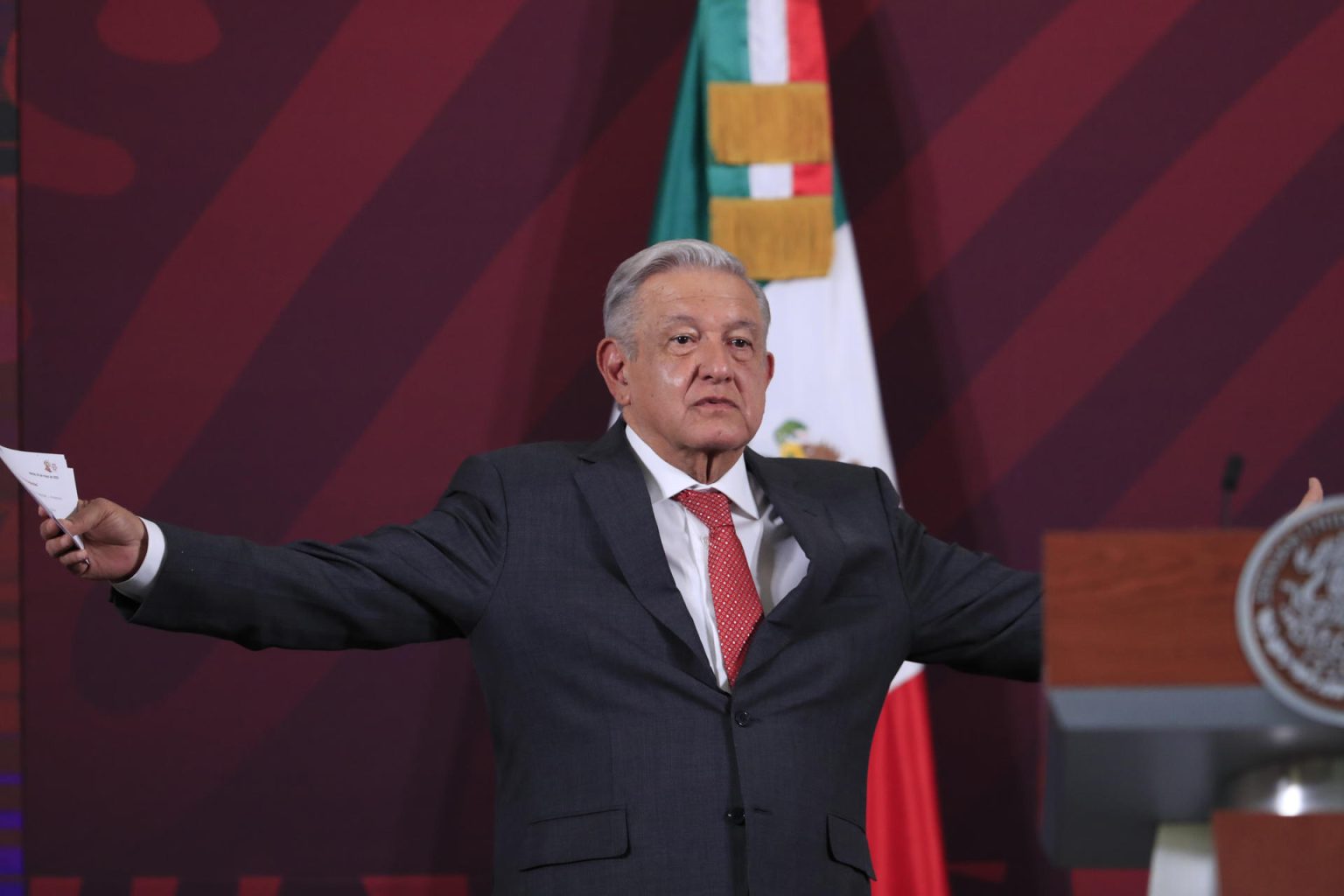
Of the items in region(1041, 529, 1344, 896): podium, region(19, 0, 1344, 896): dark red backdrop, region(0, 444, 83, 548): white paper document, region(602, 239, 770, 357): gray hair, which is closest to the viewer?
region(1041, 529, 1344, 896): podium

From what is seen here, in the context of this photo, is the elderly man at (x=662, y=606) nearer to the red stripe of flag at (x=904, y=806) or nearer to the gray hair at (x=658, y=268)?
the gray hair at (x=658, y=268)

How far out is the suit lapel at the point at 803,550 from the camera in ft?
6.25

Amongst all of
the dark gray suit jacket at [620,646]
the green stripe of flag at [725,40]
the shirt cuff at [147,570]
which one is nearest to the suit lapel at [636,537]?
the dark gray suit jacket at [620,646]

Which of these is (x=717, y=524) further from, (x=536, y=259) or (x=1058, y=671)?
(x=536, y=259)

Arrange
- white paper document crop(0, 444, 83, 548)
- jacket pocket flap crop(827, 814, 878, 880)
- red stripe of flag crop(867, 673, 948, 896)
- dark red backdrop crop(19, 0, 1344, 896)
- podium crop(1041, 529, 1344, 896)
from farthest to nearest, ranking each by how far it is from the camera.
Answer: dark red backdrop crop(19, 0, 1344, 896), red stripe of flag crop(867, 673, 948, 896), jacket pocket flap crop(827, 814, 878, 880), white paper document crop(0, 444, 83, 548), podium crop(1041, 529, 1344, 896)

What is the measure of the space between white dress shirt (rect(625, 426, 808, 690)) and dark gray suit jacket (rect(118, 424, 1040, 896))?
48mm

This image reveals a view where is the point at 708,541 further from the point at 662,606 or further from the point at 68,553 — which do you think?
the point at 68,553

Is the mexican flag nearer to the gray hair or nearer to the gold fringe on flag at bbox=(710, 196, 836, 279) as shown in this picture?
the gold fringe on flag at bbox=(710, 196, 836, 279)

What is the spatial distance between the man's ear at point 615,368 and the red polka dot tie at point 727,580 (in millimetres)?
214

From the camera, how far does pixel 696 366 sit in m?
2.11

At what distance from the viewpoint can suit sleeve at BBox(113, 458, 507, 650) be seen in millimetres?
1753

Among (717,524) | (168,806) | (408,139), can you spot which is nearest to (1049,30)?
(408,139)

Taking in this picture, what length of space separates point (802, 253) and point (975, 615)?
1.00 m

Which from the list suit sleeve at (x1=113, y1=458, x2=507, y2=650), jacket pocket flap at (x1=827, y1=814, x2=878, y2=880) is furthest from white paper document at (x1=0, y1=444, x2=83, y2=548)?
jacket pocket flap at (x1=827, y1=814, x2=878, y2=880)
